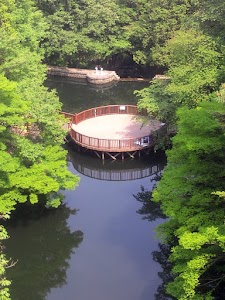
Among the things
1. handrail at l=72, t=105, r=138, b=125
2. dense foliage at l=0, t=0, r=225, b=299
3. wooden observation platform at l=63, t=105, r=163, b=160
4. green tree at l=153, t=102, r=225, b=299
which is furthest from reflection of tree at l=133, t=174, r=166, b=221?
handrail at l=72, t=105, r=138, b=125

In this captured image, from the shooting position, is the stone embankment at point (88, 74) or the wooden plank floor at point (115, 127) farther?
the stone embankment at point (88, 74)

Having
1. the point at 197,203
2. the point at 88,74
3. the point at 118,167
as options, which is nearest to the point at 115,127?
the point at 118,167

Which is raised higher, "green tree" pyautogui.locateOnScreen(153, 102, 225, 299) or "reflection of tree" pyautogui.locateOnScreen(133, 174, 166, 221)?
"green tree" pyautogui.locateOnScreen(153, 102, 225, 299)

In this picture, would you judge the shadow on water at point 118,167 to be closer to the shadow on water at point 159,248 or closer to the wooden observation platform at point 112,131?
the wooden observation platform at point 112,131

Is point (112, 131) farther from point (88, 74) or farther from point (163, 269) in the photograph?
point (88, 74)

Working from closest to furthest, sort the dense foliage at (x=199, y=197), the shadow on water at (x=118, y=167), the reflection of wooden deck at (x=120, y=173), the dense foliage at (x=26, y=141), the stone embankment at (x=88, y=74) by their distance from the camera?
the dense foliage at (x=199, y=197)
the dense foliage at (x=26, y=141)
the reflection of wooden deck at (x=120, y=173)
the shadow on water at (x=118, y=167)
the stone embankment at (x=88, y=74)

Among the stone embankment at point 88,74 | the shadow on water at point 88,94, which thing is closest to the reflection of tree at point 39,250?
the shadow on water at point 88,94

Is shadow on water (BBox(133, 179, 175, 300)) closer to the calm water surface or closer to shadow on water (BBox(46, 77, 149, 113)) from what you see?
the calm water surface
